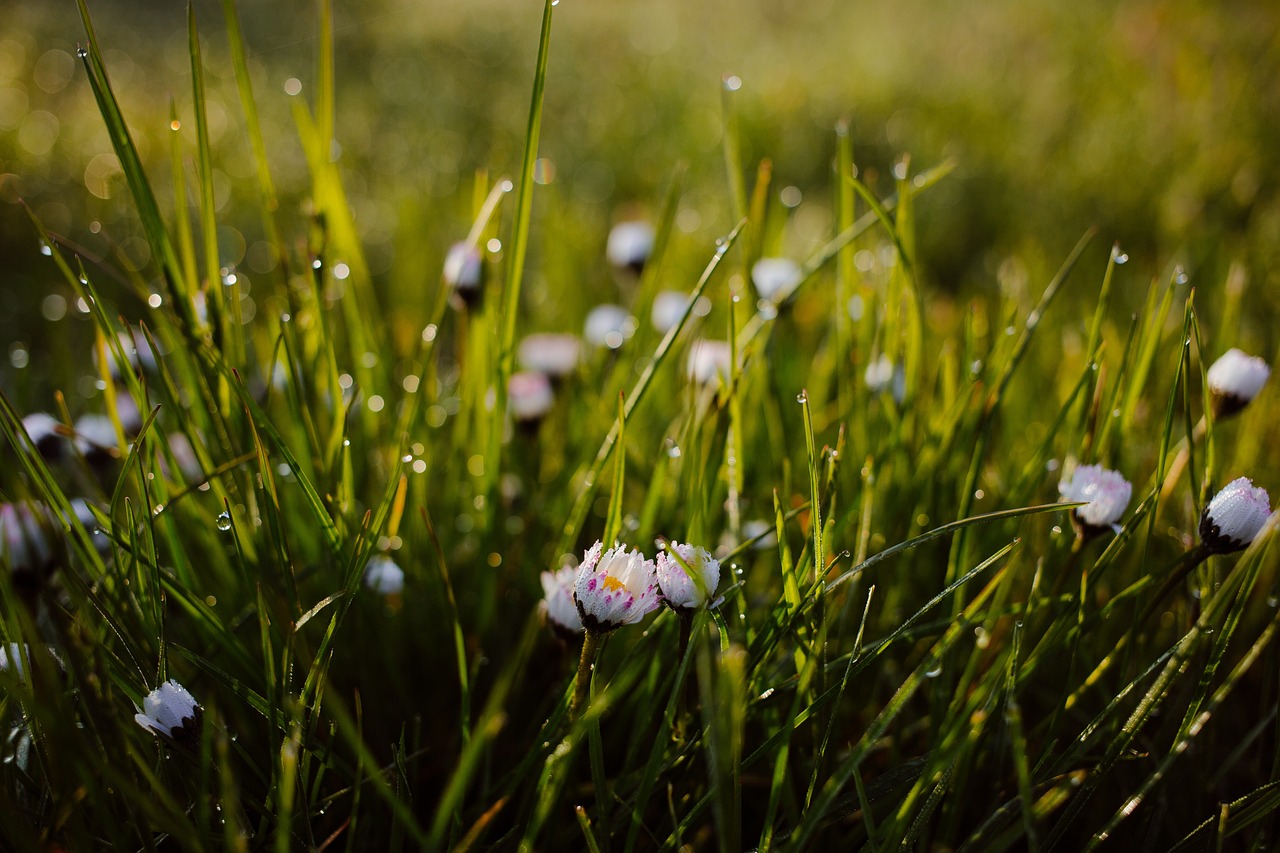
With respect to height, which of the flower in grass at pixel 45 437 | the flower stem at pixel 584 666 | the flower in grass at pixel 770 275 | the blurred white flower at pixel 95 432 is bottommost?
the flower stem at pixel 584 666

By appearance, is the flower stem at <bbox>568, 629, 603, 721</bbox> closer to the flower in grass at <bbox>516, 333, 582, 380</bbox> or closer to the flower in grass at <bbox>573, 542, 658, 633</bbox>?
the flower in grass at <bbox>573, 542, 658, 633</bbox>

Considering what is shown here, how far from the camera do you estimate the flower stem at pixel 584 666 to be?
523 mm

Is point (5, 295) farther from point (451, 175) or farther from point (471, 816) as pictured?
point (471, 816)

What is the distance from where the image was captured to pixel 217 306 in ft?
2.23

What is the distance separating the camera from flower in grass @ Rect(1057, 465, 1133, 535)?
598 millimetres

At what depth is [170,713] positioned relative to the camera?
511 millimetres

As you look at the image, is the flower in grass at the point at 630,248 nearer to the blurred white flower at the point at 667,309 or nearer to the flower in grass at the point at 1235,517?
the blurred white flower at the point at 667,309

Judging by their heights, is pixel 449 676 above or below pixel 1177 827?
above

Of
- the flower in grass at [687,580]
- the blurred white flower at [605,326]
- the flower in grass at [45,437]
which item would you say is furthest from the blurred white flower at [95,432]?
the flower in grass at [687,580]

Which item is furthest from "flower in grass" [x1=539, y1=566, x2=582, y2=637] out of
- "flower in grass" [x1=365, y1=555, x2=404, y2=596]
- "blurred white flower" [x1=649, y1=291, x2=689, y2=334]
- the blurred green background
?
"blurred white flower" [x1=649, y1=291, x2=689, y2=334]

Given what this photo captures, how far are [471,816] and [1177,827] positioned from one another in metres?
0.51

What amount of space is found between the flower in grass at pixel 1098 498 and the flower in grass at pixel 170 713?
569 mm

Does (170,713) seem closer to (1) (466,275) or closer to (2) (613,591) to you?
(2) (613,591)

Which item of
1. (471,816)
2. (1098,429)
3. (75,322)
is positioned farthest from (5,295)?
(1098,429)
